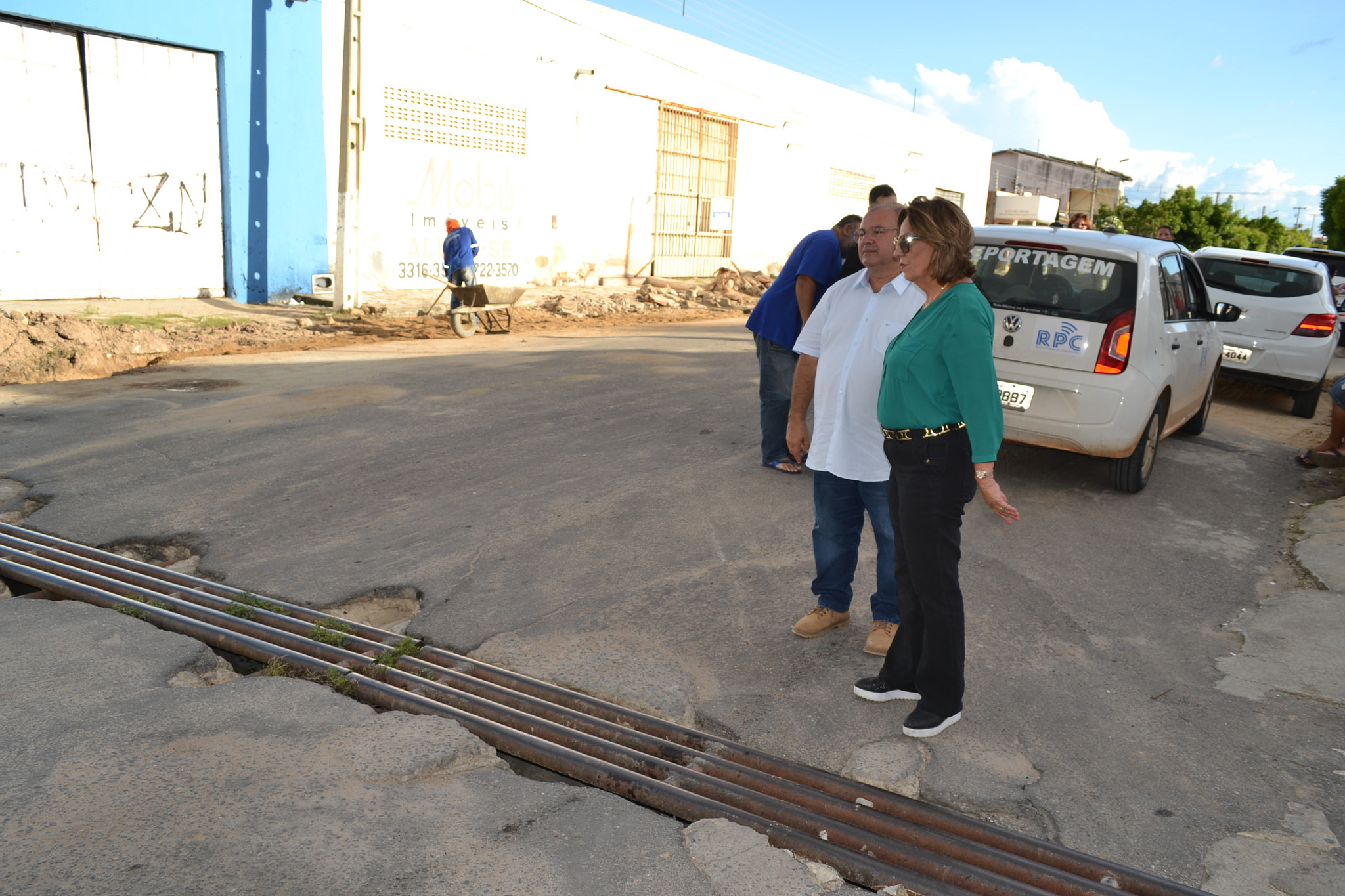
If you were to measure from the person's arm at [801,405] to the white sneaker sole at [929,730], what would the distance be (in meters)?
1.26

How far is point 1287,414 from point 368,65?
1316cm

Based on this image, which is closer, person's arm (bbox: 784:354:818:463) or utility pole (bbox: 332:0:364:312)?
person's arm (bbox: 784:354:818:463)

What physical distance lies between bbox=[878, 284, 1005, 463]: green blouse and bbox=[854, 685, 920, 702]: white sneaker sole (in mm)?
967

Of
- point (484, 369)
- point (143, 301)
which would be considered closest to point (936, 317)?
point (484, 369)

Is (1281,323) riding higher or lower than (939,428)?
higher

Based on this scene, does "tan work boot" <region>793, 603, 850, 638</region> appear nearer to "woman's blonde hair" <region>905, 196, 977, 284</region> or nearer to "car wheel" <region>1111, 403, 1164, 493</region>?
"woman's blonde hair" <region>905, 196, 977, 284</region>

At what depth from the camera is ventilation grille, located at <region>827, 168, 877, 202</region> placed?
89.1ft

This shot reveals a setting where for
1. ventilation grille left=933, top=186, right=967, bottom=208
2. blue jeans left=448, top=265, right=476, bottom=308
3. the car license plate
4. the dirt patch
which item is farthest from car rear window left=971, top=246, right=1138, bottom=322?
ventilation grille left=933, top=186, right=967, bottom=208

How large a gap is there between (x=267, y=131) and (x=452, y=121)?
3.15 meters

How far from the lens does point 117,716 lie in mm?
3076

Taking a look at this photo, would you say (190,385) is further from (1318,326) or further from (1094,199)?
(1094,199)

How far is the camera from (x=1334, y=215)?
42094mm

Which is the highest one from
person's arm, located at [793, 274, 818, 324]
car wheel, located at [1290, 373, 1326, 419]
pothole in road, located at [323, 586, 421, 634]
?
person's arm, located at [793, 274, 818, 324]

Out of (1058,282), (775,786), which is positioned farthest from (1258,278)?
(775,786)
